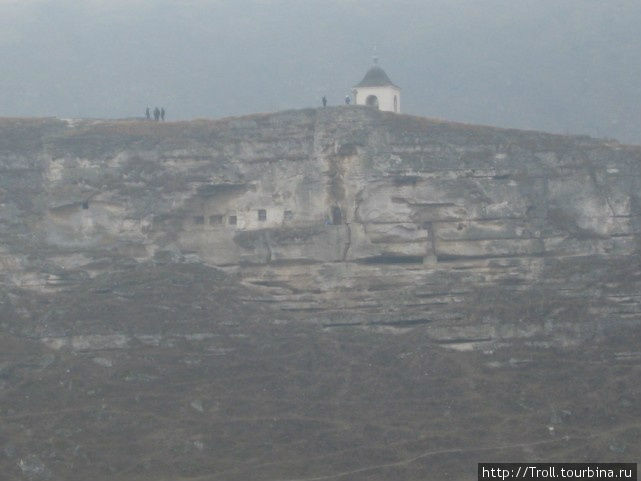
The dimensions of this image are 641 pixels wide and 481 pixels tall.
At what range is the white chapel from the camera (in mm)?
87312

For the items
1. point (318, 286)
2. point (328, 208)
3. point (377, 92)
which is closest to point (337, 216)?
point (328, 208)

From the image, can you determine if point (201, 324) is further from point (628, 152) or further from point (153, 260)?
point (628, 152)

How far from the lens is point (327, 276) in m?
79.9

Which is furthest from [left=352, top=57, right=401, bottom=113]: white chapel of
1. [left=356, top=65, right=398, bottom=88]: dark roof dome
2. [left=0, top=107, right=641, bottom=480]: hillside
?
[left=0, top=107, right=641, bottom=480]: hillside

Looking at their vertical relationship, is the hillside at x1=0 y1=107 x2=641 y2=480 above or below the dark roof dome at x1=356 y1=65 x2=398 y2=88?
below

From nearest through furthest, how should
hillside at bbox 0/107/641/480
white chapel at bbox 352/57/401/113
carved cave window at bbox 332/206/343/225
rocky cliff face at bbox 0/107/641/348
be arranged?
1. hillside at bbox 0/107/641/480
2. rocky cliff face at bbox 0/107/641/348
3. carved cave window at bbox 332/206/343/225
4. white chapel at bbox 352/57/401/113

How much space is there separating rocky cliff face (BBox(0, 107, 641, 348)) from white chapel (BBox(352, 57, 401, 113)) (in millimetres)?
6120

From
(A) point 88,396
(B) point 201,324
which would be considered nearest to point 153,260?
(B) point 201,324

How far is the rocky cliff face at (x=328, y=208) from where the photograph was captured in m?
79.1

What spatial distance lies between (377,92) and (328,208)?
9.11 metres

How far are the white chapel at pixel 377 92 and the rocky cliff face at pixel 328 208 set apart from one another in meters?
6.12

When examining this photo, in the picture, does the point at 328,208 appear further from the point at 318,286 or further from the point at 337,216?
the point at 318,286

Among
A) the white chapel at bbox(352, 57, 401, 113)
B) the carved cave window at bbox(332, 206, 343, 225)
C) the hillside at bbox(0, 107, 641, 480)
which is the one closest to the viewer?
the hillside at bbox(0, 107, 641, 480)

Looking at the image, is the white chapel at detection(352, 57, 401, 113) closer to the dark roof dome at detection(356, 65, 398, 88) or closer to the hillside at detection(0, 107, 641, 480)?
the dark roof dome at detection(356, 65, 398, 88)
